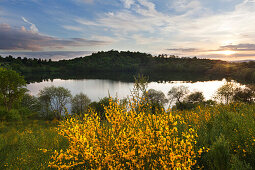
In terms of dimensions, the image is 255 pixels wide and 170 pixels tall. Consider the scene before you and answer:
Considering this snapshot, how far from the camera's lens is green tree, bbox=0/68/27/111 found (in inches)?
1292

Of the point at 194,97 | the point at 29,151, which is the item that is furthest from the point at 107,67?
the point at 29,151

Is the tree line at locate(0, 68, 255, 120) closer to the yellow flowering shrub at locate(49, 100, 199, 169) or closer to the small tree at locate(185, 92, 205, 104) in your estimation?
the small tree at locate(185, 92, 205, 104)

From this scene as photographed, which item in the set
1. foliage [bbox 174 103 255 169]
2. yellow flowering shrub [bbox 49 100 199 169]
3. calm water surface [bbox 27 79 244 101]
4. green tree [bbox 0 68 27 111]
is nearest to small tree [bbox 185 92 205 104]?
calm water surface [bbox 27 79 244 101]

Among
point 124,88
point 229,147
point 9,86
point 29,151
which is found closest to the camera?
point 229,147

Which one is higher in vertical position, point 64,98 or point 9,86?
point 9,86

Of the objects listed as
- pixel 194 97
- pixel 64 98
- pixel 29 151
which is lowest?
pixel 64 98

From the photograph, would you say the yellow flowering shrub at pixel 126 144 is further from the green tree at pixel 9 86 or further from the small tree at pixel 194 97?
the small tree at pixel 194 97

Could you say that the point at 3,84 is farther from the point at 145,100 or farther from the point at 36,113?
the point at 145,100

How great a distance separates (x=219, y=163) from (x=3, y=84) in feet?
134

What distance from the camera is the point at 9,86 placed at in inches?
1332

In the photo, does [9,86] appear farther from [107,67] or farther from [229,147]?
[107,67]

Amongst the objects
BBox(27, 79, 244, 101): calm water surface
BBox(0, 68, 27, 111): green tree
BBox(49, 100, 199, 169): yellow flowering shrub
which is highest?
BBox(49, 100, 199, 169): yellow flowering shrub

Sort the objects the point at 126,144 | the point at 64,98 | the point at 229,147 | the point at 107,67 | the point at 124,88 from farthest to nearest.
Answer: the point at 107,67 → the point at 124,88 → the point at 64,98 → the point at 229,147 → the point at 126,144

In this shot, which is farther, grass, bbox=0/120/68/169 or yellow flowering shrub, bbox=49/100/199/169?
grass, bbox=0/120/68/169
